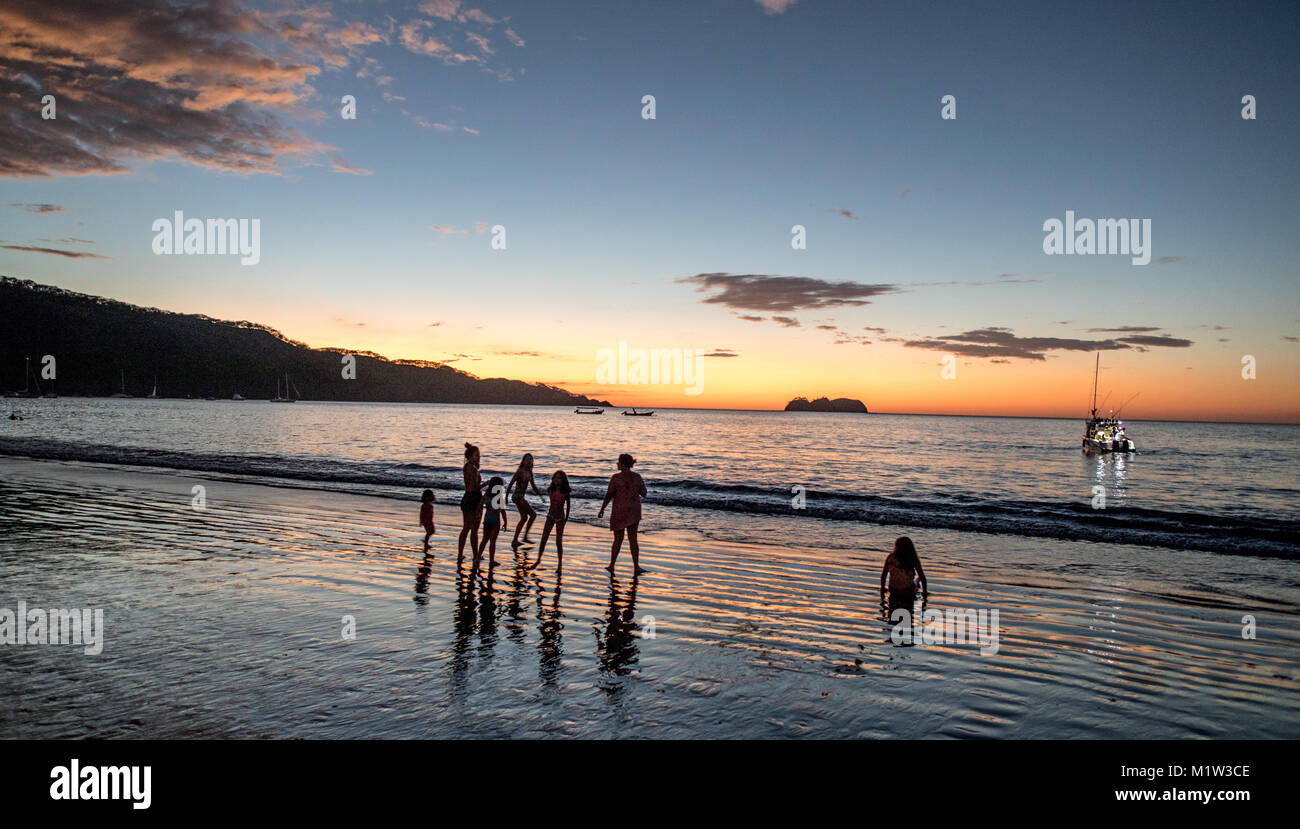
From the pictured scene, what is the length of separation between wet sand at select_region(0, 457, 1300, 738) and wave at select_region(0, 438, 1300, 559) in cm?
629

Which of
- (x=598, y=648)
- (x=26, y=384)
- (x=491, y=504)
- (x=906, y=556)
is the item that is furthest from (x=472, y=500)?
(x=26, y=384)

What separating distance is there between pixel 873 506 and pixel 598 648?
842 inches

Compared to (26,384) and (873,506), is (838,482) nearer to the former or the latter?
(873,506)

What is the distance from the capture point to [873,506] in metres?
27.0

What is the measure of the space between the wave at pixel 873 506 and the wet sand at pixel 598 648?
6.29 m

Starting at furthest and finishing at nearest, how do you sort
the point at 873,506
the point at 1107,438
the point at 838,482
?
the point at 1107,438 < the point at 838,482 < the point at 873,506

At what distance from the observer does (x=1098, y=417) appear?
269 ft

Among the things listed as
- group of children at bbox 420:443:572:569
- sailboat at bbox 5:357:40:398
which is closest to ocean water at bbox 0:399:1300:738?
group of children at bbox 420:443:572:569

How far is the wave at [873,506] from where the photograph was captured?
21.3m

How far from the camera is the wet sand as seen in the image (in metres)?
5.99
